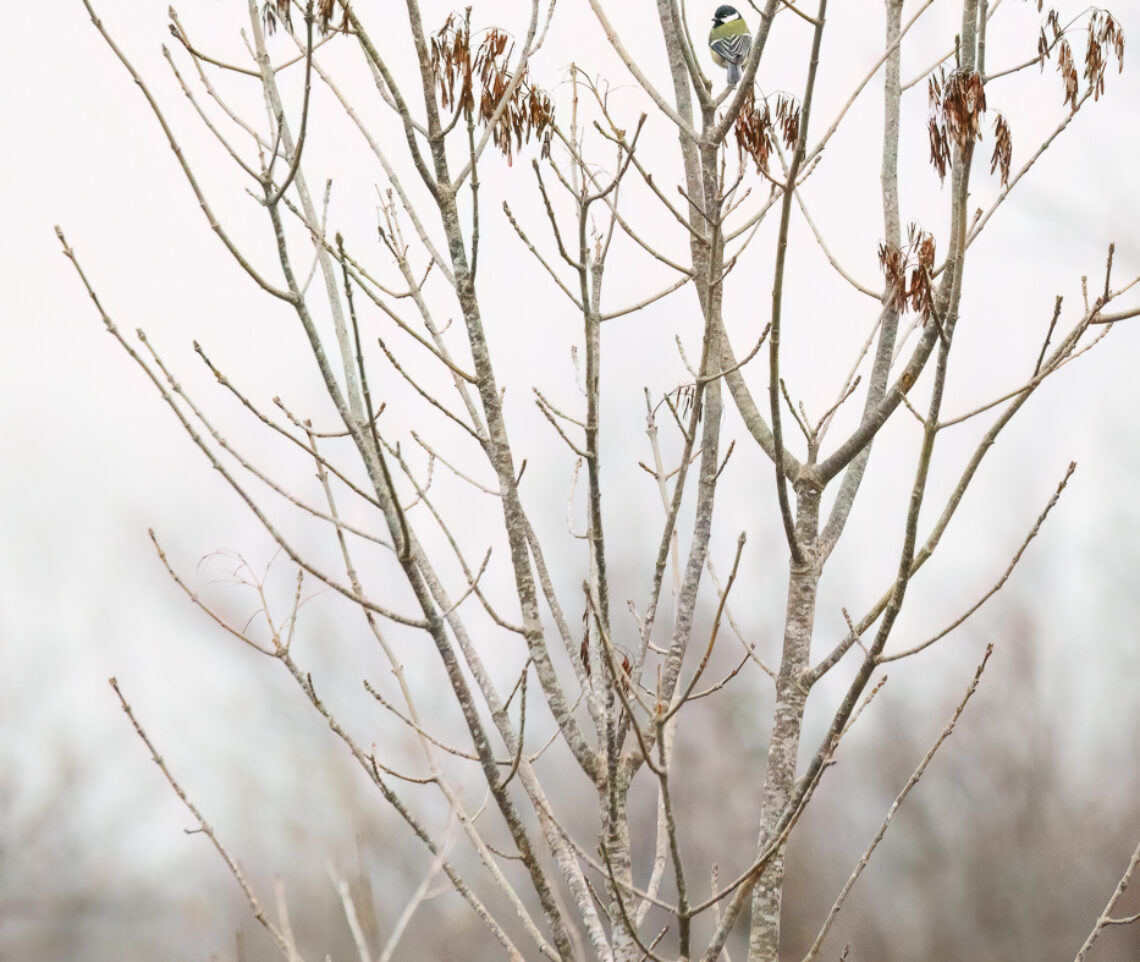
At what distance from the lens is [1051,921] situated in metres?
3.85

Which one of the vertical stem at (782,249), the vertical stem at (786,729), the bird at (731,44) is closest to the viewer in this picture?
the vertical stem at (782,249)

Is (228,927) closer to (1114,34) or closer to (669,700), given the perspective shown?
(669,700)

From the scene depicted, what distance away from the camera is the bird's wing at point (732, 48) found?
82.4 inches

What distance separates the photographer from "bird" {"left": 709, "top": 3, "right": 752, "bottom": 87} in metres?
2.06

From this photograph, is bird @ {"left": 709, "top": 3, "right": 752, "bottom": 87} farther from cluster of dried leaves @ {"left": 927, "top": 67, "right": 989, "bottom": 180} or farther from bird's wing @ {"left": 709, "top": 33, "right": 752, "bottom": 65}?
cluster of dried leaves @ {"left": 927, "top": 67, "right": 989, "bottom": 180}

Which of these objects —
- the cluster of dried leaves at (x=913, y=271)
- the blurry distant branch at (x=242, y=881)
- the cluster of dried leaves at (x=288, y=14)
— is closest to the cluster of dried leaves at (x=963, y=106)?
the cluster of dried leaves at (x=913, y=271)

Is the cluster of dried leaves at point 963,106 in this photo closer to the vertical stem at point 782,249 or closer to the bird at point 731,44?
the vertical stem at point 782,249

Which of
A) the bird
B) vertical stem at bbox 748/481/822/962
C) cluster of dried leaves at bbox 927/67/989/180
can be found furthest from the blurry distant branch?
the bird

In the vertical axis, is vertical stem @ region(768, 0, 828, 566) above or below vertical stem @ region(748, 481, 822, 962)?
above

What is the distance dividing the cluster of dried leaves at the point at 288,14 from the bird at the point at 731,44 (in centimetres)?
88

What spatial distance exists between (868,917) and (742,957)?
0.48 m

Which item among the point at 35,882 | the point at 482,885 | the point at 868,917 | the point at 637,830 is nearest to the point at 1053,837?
the point at 868,917

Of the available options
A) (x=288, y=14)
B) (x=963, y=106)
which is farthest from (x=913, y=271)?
(x=288, y=14)

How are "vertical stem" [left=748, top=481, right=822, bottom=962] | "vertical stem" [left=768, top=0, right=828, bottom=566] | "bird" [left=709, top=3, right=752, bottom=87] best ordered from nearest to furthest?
"vertical stem" [left=768, top=0, right=828, bottom=566]
"vertical stem" [left=748, top=481, right=822, bottom=962]
"bird" [left=709, top=3, right=752, bottom=87]
